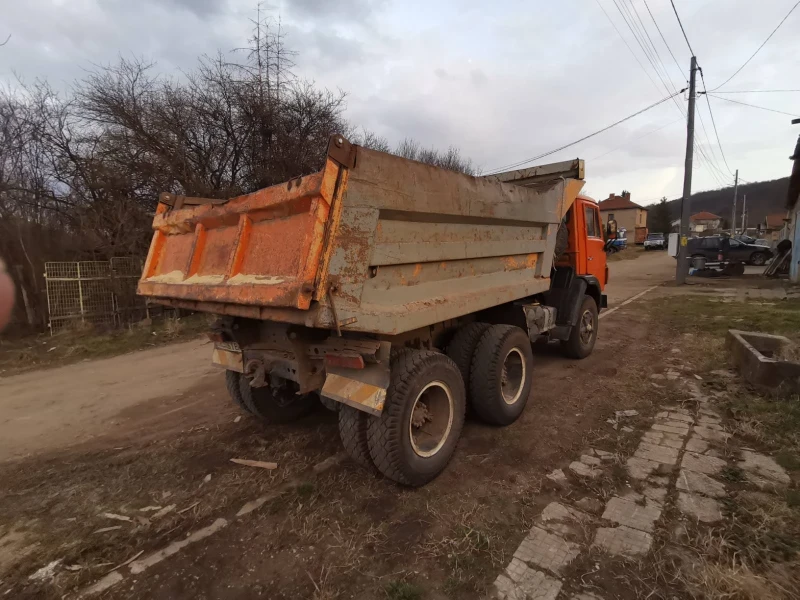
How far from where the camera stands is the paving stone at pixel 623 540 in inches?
94.8

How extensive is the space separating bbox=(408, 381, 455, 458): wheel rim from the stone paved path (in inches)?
35.4

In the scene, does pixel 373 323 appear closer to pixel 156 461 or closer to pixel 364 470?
pixel 364 470

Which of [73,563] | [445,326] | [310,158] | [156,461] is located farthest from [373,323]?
[310,158]

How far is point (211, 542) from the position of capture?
2631 mm

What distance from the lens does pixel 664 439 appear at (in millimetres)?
3764

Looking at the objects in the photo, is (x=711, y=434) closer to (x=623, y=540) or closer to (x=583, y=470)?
(x=583, y=470)

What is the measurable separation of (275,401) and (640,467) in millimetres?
3414

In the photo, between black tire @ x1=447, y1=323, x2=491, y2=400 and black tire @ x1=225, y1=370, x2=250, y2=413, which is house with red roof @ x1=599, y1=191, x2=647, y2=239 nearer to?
black tire @ x1=447, y1=323, x2=491, y2=400

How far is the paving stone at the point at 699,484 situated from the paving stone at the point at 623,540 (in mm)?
752

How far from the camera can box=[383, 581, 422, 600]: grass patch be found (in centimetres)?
214

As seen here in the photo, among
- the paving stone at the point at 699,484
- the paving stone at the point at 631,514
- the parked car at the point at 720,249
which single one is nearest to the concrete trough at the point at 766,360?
the paving stone at the point at 699,484

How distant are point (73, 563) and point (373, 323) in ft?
7.70

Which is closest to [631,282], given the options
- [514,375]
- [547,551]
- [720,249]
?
[720,249]

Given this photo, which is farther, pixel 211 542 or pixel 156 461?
pixel 156 461
